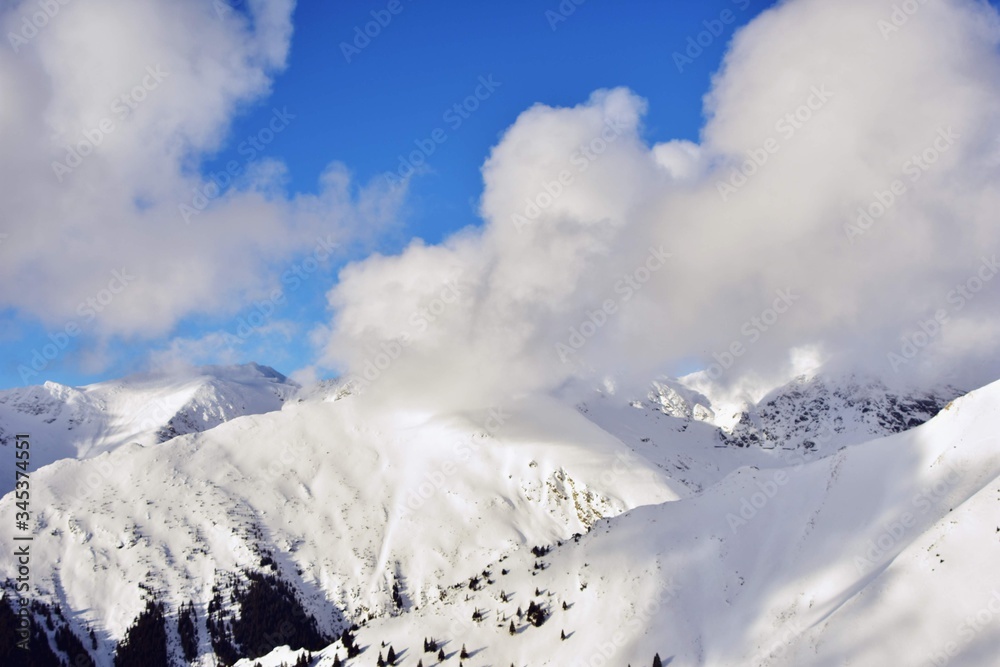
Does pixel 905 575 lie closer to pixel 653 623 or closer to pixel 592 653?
pixel 653 623

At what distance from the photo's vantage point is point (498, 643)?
113438 mm

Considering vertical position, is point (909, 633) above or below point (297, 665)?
below

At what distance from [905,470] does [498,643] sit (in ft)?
240

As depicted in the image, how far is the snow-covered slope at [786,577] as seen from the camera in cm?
7844

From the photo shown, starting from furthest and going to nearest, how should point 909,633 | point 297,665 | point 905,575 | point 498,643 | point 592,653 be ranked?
point 297,665 → point 498,643 → point 592,653 → point 905,575 → point 909,633

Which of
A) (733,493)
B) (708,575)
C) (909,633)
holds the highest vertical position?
(733,493)

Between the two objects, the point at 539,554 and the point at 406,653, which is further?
the point at 539,554

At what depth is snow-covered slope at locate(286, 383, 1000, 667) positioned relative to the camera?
78.4 meters

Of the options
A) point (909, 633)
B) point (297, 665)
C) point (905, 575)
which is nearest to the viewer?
point (909, 633)

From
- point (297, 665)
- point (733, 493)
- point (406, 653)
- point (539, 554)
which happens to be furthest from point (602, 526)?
point (297, 665)

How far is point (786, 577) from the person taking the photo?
4082 inches

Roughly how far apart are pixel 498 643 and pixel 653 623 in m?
26.6

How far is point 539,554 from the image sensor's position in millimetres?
144625

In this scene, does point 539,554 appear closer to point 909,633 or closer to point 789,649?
point 789,649
